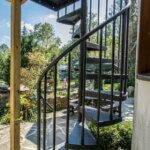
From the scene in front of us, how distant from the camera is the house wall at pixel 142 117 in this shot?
5.25ft

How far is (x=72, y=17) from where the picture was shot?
3.42m

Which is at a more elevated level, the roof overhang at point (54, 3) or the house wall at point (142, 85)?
the roof overhang at point (54, 3)

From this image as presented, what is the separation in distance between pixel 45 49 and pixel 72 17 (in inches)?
400

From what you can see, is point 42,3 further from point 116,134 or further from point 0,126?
point 0,126

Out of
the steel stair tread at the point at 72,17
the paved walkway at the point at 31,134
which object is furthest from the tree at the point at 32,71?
the steel stair tread at the point at 72,17

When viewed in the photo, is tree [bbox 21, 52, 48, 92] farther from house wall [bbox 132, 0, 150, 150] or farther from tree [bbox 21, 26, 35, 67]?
house wall [bbox 132, 0, 150, 150]

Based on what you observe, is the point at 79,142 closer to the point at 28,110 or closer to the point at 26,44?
the point at 28,110

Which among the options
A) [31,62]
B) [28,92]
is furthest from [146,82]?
[31,62]

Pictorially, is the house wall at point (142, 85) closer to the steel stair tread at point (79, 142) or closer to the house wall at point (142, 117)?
the house wall at point (142, 117)

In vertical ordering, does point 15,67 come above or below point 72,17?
below

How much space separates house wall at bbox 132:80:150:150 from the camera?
160 cm

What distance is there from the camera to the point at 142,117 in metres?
1.66

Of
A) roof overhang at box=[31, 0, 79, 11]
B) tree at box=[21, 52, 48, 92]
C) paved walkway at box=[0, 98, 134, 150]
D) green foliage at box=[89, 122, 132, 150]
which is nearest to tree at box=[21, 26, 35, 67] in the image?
tree at box=[21, 52, 48, 92]

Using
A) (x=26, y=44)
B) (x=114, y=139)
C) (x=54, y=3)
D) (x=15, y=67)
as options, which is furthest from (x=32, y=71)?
(x=15, y=67)
